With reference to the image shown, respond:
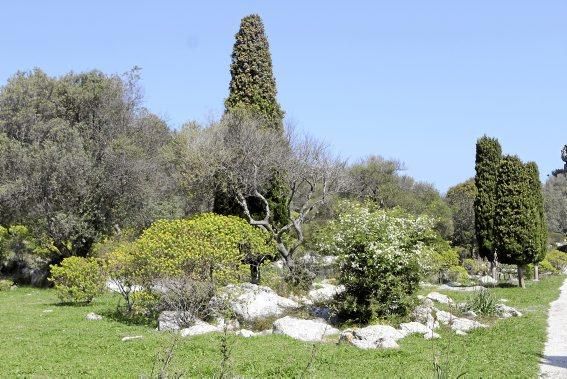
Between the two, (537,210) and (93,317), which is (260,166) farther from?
(537,210)

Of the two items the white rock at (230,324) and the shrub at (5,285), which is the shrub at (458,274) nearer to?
the white rock at (230,324)

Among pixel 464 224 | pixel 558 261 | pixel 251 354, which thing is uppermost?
pixel 464 224

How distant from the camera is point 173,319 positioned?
1622 cm

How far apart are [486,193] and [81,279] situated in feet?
66.4

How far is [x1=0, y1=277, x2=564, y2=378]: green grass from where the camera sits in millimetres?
10578

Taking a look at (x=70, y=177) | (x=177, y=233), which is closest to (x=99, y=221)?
(x=70, y=177)

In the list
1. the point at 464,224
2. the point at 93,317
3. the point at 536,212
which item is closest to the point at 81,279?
the point at 93,317

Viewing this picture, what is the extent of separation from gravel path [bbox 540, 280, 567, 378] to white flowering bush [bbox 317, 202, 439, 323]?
368 centimetres

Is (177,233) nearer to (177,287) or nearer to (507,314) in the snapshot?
(177,287)

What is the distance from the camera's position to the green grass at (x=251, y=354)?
Result: 10578mm

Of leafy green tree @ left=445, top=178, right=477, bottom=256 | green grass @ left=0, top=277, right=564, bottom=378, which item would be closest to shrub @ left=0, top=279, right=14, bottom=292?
green grass @ left=0, top=277, right=564, bottom=378

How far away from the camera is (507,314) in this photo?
18.6 meters

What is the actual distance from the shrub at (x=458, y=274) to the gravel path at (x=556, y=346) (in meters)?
9.36

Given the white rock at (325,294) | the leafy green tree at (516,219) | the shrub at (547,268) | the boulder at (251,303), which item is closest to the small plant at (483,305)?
the white rock at (325,294)
